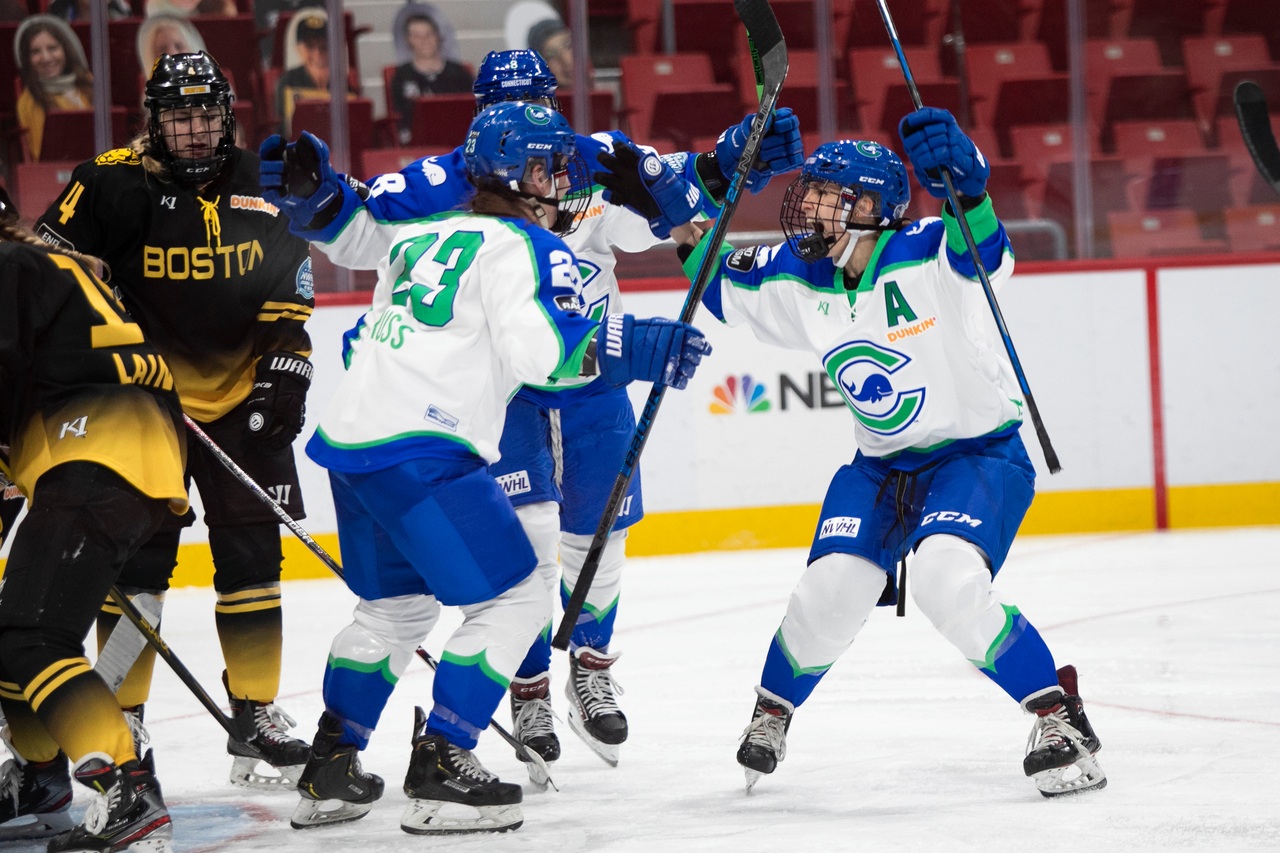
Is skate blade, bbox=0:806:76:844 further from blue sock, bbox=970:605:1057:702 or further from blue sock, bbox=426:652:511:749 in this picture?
blue sock, bbox=970:605:1057:702

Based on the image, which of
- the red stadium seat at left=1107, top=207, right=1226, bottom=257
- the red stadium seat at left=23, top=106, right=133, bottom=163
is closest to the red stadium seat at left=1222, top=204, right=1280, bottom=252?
the red stadium seat at left=1107, top=207, right=1226, bottom=257

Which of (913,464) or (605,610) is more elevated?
(913,464)

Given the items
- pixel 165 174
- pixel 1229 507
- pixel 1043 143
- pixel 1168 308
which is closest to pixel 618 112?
pixel 1043 143

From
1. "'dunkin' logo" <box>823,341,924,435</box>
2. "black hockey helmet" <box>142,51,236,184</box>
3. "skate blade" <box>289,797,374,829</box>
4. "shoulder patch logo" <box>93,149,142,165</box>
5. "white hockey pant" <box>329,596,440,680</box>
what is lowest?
"skate blade" <box>289,797,374,829</box>

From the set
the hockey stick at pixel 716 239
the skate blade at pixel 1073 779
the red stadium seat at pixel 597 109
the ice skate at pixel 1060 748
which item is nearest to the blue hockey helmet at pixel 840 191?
the hockey stick at pixel 716 239

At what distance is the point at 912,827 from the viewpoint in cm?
257

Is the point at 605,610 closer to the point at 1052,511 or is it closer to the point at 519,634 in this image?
the point at 519,634

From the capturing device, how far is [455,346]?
2.53 meters

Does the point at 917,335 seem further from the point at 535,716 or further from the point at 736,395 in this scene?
the point at 736,395

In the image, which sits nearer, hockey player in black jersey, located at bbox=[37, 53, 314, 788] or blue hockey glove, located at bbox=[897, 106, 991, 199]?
blue hockey glove, located at bbox=[897, 106, 991, 199]

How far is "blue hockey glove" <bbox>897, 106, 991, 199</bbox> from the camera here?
9.03 ft

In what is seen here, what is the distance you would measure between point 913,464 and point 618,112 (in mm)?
3616

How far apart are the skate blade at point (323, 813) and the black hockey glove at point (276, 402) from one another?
0.75m

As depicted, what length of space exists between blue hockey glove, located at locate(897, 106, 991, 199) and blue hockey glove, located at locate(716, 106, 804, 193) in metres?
0.28
